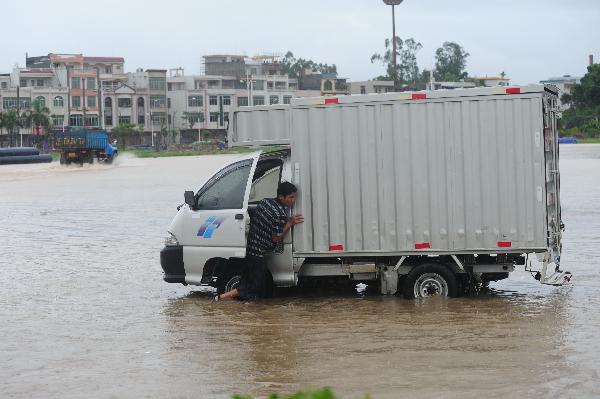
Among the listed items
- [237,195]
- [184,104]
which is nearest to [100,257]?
[237,195]

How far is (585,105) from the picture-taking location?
115000 millimetres

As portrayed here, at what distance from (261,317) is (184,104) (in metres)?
132

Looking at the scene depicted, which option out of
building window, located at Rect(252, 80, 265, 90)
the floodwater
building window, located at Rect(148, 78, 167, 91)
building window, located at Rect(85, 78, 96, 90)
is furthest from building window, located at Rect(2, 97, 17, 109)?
the floodwater

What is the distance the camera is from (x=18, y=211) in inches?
1247

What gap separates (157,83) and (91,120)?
34.4 ft

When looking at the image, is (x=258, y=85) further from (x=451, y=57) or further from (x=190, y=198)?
(x=190, y=198)

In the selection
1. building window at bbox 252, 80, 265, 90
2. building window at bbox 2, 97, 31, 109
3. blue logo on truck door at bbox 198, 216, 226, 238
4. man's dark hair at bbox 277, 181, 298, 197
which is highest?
building window at bbox 252, 80, 265, 90

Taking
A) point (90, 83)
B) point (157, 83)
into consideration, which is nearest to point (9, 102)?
point (90, 83)

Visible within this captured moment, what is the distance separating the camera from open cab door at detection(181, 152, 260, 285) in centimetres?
1266

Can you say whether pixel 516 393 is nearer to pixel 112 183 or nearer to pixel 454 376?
pixel 454 376

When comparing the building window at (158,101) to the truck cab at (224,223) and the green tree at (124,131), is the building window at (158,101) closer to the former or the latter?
the green tree at (124,131)

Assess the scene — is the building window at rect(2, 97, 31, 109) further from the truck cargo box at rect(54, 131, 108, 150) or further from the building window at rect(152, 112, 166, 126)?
the truck cargo box at rect(54, 131, 108, 150)

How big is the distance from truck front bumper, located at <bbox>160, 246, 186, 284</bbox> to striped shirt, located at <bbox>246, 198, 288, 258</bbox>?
0.91 m

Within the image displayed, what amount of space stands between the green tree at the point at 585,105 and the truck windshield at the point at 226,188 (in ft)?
327
